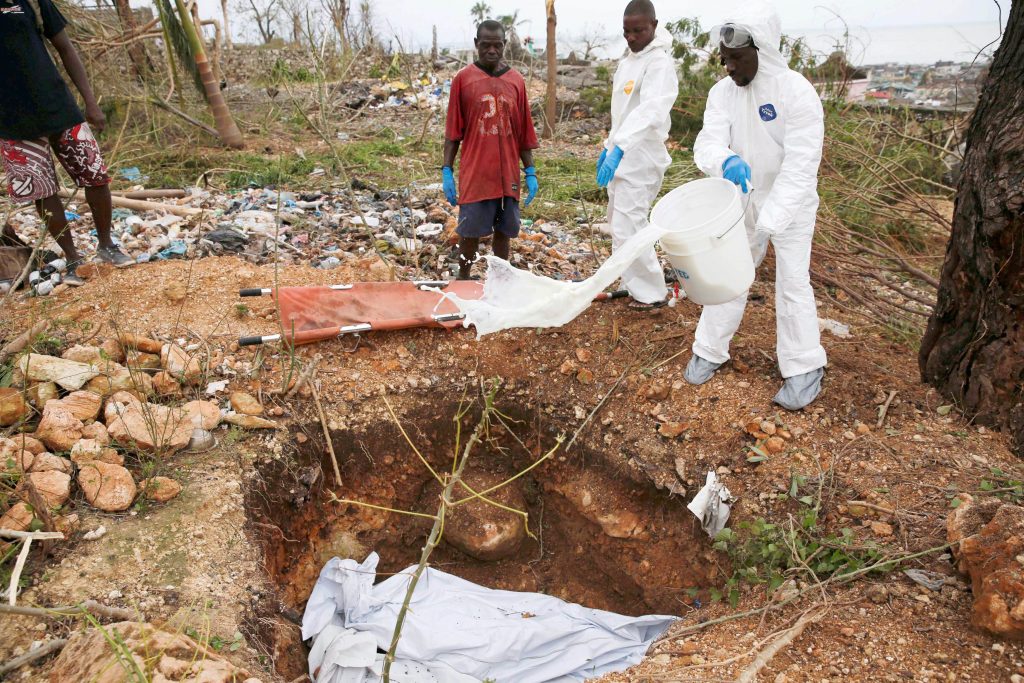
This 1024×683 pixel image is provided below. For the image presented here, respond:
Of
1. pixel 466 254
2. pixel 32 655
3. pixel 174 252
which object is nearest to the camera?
pixel 32 655

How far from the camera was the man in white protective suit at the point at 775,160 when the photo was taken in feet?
8.17

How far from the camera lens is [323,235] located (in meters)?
4.49

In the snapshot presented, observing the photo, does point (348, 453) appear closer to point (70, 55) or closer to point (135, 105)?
point (70, 55)

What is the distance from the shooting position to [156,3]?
5.78 metres

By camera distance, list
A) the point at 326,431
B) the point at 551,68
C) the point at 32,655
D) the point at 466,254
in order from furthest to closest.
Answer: the point at 551,68 < the point at 466,254 < the point at 326,431 < the point at 32,655

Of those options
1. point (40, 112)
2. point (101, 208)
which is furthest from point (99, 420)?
point (40, 112)

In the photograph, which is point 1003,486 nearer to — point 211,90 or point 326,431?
point 326,431

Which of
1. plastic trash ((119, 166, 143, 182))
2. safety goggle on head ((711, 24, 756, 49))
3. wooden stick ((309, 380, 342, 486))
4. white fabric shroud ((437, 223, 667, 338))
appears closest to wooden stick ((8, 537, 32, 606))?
wooden stick ((309, 380, 342, 486))

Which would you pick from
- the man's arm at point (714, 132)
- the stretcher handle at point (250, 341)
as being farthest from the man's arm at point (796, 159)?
the stretcher handle at point (250, 341)

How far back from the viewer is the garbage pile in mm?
4078

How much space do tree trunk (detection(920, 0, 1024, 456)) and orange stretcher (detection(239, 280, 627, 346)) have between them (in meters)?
→ 1.56

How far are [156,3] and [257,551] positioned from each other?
17.6 ft

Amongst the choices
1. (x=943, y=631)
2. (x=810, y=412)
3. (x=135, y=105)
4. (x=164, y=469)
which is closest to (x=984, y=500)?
(x=943, y=631)

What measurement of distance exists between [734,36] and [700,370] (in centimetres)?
142
